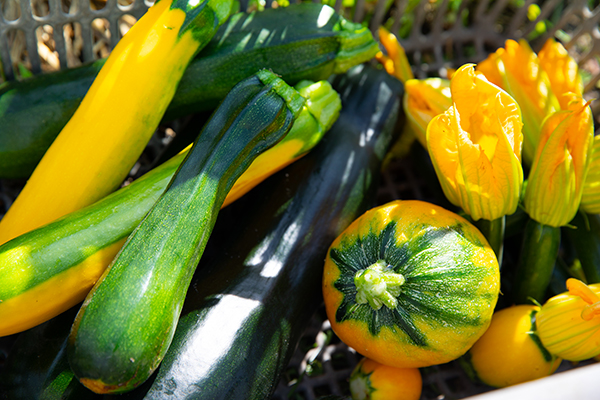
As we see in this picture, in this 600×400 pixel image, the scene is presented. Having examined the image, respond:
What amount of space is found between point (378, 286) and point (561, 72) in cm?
76

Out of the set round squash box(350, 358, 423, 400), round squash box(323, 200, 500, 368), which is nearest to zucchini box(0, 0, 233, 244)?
round squash box(323, 200, 500, 368)

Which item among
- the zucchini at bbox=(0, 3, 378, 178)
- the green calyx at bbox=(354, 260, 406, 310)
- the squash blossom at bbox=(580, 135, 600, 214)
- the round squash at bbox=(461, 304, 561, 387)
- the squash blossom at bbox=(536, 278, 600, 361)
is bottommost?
the round squash at bbox=(461, 304, 561, 387)

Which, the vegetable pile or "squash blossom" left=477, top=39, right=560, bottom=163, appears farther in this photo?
"squash blossom" left=477, top=39, right=560, bottom=163

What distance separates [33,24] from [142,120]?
46 centimetres

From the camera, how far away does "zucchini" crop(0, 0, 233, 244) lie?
825 mm

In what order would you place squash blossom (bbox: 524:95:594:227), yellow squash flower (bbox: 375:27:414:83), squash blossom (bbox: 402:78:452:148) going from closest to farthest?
1. squash blossom (bbox: 524:95:594:227)
2. squash blossom (bbox: 402:78:452:148)
3. yellow squash flower (bbox: 375:27:414:83)

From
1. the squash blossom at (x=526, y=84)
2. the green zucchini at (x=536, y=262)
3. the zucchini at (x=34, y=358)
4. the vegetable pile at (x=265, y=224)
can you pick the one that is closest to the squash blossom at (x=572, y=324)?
the vegetable pile at (x=265, y=224)

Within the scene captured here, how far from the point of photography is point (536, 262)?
963mm

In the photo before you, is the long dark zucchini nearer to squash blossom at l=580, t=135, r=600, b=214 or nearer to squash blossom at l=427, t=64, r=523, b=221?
squash blossom at l=427, t=64, r=523, b=221

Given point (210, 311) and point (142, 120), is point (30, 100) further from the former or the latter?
point (210, 311)

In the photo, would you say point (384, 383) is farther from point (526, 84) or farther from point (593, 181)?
point (526, 84)

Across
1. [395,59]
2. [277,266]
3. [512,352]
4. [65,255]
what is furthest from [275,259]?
[395,59]

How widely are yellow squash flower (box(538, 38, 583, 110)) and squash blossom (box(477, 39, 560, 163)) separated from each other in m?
0.02

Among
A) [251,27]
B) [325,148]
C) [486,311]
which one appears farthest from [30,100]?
[486,311]
